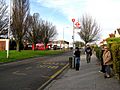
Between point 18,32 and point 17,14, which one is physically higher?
point 17,14

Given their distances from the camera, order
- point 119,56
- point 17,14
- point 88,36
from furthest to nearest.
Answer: point 88,36
point 17,14
point 119,56

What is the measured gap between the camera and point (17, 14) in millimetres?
54281

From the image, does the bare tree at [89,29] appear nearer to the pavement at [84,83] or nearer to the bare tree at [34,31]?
the bare tree at [34,31]

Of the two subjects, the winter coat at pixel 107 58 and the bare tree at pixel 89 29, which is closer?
the winter coat at pixel 107 58

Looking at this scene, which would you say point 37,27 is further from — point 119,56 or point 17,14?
point 119,56

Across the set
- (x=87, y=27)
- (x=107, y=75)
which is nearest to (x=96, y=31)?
(x=87, y=27)

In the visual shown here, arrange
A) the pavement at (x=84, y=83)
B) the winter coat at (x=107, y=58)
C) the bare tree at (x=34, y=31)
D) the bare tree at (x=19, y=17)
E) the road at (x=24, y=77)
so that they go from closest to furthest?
1. the pavement at (x=84, y=83)
2. the road at (x=24, y=77)
3. the winter coat at (x=107, y=58)
4. the bare tree at (x=19, y=17)
5. the bare tree at (x=34, y=31)

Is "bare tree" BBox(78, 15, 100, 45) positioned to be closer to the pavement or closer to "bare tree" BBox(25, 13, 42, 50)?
"bare tree" BBox(25, 13, 42, 50)

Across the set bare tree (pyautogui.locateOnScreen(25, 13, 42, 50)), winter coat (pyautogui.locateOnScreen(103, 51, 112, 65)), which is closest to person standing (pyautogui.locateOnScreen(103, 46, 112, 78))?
winter coat (pyautogui.locateOnScreen(103, 51, 112, 65))

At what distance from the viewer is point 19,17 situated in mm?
53969

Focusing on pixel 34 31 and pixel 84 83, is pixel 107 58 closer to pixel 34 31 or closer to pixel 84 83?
pixel 84 83

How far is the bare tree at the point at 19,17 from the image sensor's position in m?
53.8

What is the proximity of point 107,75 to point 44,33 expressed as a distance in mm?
80669

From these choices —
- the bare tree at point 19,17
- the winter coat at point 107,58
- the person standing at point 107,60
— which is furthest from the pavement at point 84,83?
the bare tree at point 19,17
